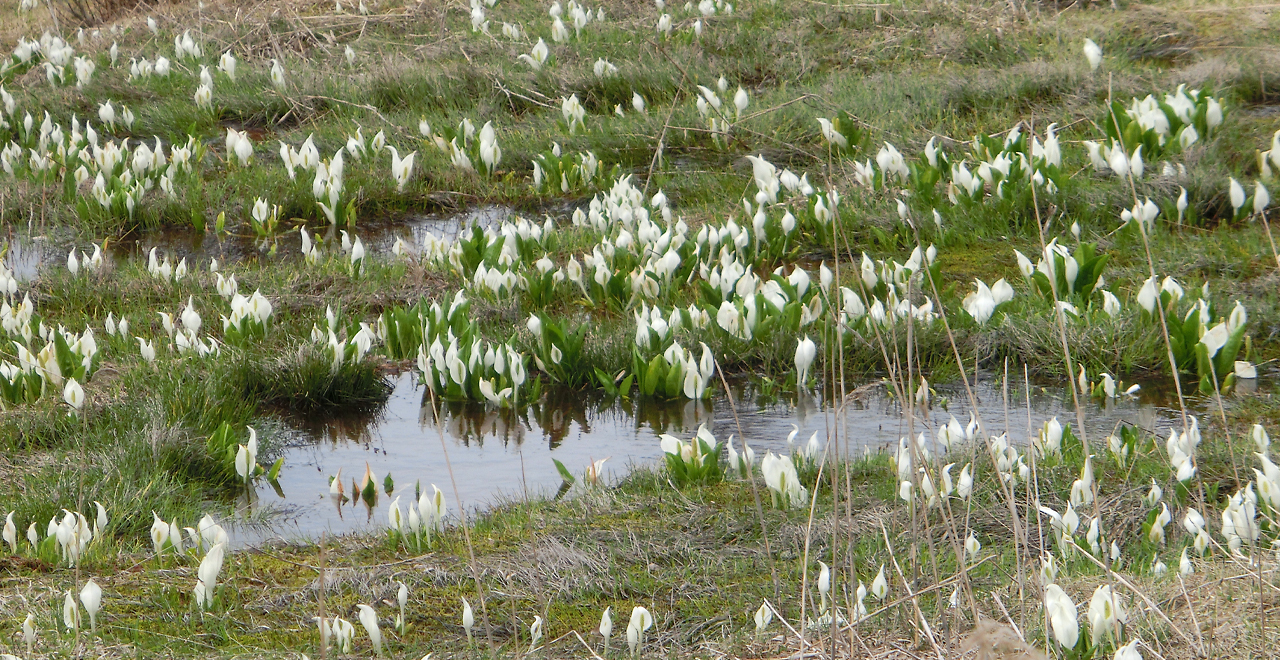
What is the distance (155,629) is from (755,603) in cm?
145

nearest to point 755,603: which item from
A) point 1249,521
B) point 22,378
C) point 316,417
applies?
point 1249,521

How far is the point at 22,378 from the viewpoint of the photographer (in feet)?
13.8

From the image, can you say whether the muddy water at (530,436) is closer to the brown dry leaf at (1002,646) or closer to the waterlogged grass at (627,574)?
the waterlogged grass at (627,574)

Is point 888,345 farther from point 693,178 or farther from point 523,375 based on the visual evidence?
point 693,178

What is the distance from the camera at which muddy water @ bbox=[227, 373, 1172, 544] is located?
3.67 metres

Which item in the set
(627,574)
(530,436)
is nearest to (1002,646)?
(627,574)

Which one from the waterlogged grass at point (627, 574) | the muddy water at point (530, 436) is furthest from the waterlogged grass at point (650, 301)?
the muddy water at point (530, 436)

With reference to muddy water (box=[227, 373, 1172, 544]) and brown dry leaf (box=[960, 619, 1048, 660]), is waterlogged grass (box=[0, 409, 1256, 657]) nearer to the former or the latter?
brown dry leaf (box=[960, 619, 1048, 660])

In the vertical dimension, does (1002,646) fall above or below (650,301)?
below

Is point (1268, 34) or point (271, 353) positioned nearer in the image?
point (271, 353)

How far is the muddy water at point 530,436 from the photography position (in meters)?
3.67

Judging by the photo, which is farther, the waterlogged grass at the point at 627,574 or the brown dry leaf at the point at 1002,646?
the waterlogged grass at the point at 627,574

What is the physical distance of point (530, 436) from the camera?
4180 millimetres

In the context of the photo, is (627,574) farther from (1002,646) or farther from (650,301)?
(650,301)
